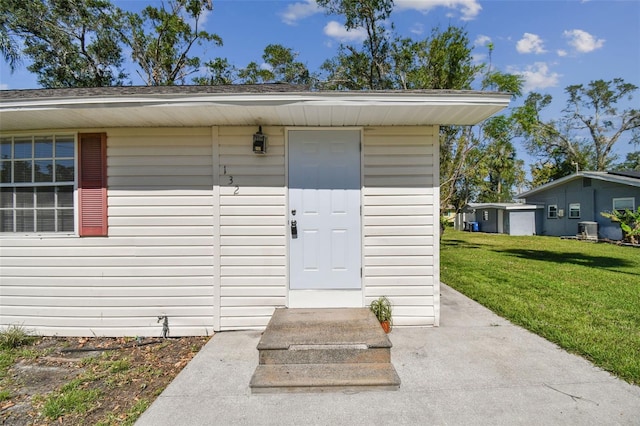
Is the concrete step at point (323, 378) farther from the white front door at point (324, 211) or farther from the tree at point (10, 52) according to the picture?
the tree at point (10, 52)

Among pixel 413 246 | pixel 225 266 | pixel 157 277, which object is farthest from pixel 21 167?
pixel 413 246

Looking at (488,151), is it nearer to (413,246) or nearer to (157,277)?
(413,246)

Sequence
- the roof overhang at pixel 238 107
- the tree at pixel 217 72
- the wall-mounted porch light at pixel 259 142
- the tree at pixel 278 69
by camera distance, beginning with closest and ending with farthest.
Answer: the roof overhang at pixel 238 107 → the wall-mounted porch light at pixel 259 142 → the tree at pixel 217 72 → the tree at pixel 278 69

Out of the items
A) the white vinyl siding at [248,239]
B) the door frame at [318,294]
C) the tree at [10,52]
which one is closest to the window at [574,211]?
the door frame at [318,294]

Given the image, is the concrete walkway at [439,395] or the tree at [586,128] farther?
the tree at [586,128]

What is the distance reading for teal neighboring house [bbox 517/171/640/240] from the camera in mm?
14289

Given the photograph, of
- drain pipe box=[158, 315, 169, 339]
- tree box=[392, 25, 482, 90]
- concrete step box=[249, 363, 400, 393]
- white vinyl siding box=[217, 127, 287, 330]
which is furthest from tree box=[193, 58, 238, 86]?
concrete step box=[249, 363, 400, 393]

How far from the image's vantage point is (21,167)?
357 centimetres

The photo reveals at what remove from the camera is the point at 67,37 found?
1148cm

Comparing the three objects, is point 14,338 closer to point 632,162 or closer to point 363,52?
point 363,52

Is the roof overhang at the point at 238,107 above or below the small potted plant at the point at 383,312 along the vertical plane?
above

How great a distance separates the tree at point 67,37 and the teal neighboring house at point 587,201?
74.6ft

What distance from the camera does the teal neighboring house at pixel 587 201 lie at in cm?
1429

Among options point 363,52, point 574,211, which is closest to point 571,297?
point 363,52
